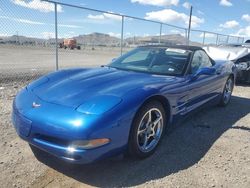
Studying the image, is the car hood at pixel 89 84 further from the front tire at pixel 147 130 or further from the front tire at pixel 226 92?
the front tire at pixel 226 92

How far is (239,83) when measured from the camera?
31.4ft

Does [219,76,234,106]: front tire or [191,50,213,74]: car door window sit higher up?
[191,50,213,74]: car door window

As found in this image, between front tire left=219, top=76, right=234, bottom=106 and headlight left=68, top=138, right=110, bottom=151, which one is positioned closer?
headlight left=68, top=138, right=110, bottom=151

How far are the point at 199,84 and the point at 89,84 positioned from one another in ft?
6.21

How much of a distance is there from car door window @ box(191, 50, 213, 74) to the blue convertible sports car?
2cm

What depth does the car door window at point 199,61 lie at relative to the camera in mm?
4554

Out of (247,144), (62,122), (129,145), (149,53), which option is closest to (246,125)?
(247,144)

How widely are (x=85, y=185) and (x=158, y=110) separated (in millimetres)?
1259

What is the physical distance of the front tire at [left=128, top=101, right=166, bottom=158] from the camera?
3.16 metres

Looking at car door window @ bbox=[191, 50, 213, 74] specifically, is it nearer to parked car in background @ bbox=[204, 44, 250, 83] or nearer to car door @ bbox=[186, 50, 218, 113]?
car door @ bbox=[186, 50, 218, 113]

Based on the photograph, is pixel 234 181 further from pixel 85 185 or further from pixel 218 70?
pixel 218 70

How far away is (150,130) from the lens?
352 cm

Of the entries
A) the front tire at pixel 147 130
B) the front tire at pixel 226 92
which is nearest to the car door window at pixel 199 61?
the front tire at pixel 226 92

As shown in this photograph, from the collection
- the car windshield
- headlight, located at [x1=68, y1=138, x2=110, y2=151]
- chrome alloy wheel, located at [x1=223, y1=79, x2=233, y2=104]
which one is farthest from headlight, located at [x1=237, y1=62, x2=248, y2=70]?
headlight, located at [x1=68, y1=138, x2=110, y2=151]
